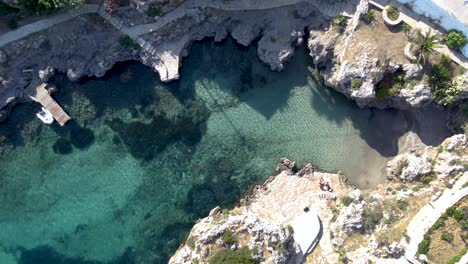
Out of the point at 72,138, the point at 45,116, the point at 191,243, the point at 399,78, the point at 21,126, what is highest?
the point at 399,78

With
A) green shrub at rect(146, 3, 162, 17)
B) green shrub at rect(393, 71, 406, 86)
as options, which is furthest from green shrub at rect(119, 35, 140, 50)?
green shrub at rect(393, 71, 406, 86)

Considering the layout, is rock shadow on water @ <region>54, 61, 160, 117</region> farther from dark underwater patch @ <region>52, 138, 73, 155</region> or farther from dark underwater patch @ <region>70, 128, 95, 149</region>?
dark underwater patch @ <region>52, 138, 73, 155</region>

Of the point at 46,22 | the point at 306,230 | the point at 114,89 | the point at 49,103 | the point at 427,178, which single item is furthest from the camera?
the point at 114,89

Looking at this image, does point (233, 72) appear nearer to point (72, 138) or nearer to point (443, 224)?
point (72, 138)

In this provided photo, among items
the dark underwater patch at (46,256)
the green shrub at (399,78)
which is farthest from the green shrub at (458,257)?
the dark underwater patch at (46,256)

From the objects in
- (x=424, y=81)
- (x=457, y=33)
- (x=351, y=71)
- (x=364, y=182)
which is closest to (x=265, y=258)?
(x=364, y=182)

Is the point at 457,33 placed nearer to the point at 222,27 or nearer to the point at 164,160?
the point at 222,27

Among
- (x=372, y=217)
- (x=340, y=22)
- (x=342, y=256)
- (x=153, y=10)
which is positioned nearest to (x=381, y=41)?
(x=340, y=22)
